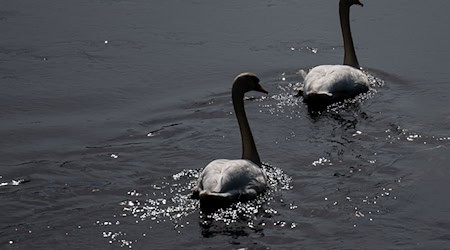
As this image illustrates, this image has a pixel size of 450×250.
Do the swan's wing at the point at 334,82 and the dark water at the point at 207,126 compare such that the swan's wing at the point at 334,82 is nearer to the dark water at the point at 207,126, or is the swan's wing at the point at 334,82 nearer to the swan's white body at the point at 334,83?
the swan's white body at the point at 334,83

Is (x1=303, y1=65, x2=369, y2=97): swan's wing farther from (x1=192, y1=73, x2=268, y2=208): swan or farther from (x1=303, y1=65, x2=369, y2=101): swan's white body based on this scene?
(x1=192, y1=73, x2=268, y2=208): swan

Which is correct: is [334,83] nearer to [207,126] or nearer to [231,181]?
[207,126]

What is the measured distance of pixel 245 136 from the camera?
42.4ft

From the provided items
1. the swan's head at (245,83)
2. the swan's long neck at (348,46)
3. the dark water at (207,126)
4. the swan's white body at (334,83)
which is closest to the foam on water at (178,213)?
the dark water at (207,126)

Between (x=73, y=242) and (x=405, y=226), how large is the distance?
357cm

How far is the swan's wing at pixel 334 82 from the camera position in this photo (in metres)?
15.6

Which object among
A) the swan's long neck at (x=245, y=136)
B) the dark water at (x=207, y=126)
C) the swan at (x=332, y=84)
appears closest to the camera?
the dark water at (x=207, y=126)

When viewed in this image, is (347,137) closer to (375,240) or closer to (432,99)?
(432,99)

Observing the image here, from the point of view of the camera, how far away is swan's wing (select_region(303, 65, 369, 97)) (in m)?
15.6

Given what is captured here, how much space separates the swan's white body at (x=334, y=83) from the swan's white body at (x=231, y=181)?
12.1ft

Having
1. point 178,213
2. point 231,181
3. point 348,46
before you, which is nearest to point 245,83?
point 231,181

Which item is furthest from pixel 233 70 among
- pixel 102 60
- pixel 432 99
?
pixel 432 99

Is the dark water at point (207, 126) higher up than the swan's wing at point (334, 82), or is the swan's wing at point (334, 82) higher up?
the swan's wing at point (334, 82)

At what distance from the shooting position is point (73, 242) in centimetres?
1088
